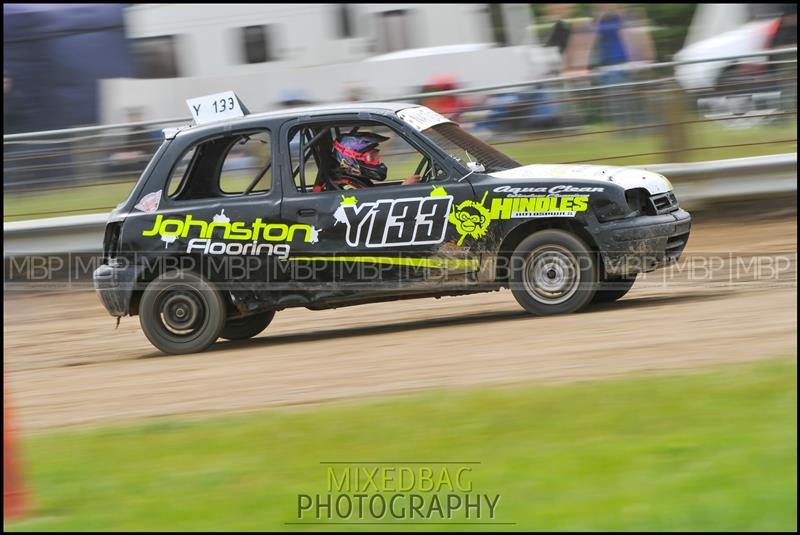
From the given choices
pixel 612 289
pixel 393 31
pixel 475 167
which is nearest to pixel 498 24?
pixel 393 31

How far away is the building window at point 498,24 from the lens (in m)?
19.4

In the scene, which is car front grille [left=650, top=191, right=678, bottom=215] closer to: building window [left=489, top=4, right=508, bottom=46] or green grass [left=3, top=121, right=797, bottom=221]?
green grass [left=3, top=121, right=797, bottom=221]

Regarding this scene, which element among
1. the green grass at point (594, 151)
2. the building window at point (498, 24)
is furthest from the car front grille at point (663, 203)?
the building window at point (498, 24)

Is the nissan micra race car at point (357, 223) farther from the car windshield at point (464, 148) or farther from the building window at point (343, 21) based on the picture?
the building window at point (343, 21)

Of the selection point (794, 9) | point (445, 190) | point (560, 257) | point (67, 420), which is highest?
point (794, 9)

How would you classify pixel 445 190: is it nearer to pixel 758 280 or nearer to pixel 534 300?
pixel 534 300

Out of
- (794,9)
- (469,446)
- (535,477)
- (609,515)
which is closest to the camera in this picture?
(609,515)

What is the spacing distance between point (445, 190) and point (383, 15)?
12.2 metres

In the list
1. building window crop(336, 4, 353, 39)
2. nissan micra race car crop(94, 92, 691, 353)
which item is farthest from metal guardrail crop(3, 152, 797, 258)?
building window crop(336, 4, 353, 39)

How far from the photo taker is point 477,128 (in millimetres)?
12891

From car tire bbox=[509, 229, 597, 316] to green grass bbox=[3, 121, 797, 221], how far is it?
4.26 metres

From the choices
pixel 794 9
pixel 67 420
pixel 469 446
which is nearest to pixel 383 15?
pixel 794 9

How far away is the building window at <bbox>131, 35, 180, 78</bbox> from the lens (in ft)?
A: 64.5

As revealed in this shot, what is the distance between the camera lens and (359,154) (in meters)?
8.88
